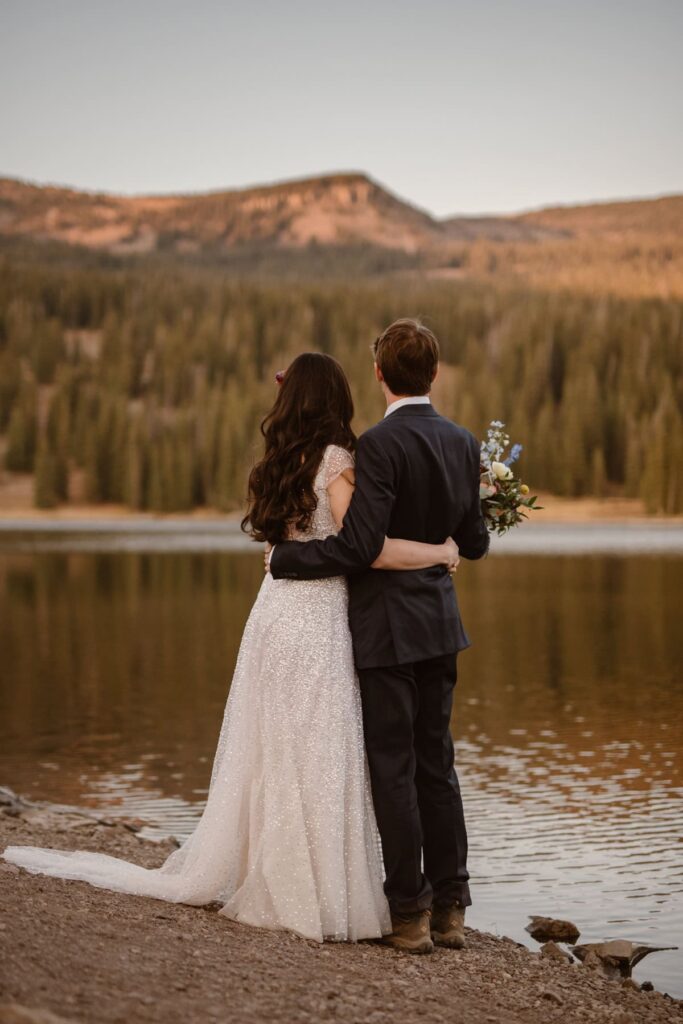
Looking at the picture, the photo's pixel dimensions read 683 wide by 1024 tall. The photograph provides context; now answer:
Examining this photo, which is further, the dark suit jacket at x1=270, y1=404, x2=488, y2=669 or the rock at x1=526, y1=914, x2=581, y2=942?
the rock at x1=526, y1=914, x2=581, y2=942

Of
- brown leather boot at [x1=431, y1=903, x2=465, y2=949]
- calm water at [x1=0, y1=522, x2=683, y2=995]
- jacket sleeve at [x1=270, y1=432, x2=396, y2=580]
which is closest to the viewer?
jacket sleeve at [x1=270, y1=432, x2=396, y2=580]

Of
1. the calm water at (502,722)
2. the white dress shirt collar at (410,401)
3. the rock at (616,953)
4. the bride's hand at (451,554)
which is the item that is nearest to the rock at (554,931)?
the calm water at (502,722)

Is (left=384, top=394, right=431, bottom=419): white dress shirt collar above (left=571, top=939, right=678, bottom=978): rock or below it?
above

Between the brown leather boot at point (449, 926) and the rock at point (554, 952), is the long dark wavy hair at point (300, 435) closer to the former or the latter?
the brown leather boot at point (449, 926)

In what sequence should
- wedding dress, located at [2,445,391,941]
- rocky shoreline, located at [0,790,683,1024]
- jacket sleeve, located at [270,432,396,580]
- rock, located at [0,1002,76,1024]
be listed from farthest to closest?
1. wedding dress, located at [2,445,391,941]
2. jacket sleeve, located at [270,432,396,580]
3. rocky shoreline, located at [0,790,683,1024]
4. rock, located at [0,1002,76,1024]

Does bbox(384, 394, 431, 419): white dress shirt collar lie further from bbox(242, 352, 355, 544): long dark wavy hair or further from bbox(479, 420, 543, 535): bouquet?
bbox(479, 420, 543, 535): bouquet

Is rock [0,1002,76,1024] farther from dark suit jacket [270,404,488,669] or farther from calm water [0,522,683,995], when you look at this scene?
calm water [0,522,683,995]

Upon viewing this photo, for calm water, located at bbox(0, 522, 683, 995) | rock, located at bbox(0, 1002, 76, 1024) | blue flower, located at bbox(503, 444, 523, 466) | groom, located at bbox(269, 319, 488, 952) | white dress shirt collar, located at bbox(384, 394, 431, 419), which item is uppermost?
white dress shirt collar, located at bbox(384, 394, 431, 419)

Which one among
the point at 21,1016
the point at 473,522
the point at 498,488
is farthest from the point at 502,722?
the point at 21,1016

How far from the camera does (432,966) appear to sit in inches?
244

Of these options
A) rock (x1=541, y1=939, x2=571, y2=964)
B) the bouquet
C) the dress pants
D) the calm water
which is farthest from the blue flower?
the calm water

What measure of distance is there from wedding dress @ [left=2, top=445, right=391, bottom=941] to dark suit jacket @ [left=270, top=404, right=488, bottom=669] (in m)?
0.16

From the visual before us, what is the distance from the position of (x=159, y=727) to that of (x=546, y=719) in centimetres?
495

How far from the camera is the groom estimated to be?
20.3 feet
